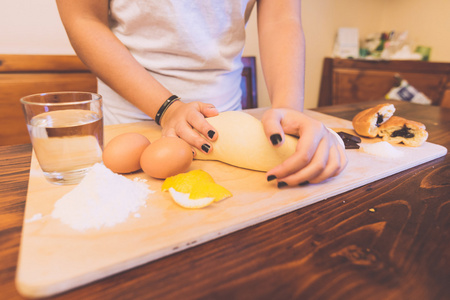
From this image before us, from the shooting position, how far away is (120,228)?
1.58 feet

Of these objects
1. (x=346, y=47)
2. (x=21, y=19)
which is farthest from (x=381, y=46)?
(x=21, y=19)

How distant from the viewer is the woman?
0.86m

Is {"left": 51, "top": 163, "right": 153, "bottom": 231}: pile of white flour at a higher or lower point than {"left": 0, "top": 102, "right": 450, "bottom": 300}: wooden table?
higher

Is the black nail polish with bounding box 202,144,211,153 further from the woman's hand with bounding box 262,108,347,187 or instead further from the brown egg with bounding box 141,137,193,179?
the woman's hand with bounding box 262,108,347,187

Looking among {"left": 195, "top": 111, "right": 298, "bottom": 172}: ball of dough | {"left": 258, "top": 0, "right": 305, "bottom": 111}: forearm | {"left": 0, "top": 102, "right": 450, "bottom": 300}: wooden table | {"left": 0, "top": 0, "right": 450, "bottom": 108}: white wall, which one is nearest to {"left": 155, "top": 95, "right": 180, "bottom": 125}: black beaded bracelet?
{"left": 195, "top": 111, "right": 298, "bottom": 172}: ball of dough

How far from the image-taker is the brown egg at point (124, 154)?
0.67 m

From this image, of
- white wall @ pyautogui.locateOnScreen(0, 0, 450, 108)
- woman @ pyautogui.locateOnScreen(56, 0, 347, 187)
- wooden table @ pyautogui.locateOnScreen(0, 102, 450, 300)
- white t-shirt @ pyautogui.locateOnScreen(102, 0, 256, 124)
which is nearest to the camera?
wooden table @ pyautogui.locateOnScreen(0, 102, 450, 300)

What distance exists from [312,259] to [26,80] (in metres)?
2.12

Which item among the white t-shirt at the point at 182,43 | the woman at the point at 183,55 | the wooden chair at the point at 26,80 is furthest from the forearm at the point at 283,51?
the wooden chair at the point at 26,80

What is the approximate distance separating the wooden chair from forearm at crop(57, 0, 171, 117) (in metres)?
1.10

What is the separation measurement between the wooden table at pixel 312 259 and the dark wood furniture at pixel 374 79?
2.61 m

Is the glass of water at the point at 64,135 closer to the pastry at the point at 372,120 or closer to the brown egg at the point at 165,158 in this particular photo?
the brown egg at the point at 165,158

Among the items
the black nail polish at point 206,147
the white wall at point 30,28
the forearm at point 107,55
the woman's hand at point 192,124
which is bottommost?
the black nail polish at point 206,147

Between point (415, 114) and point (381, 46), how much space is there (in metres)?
2.27
